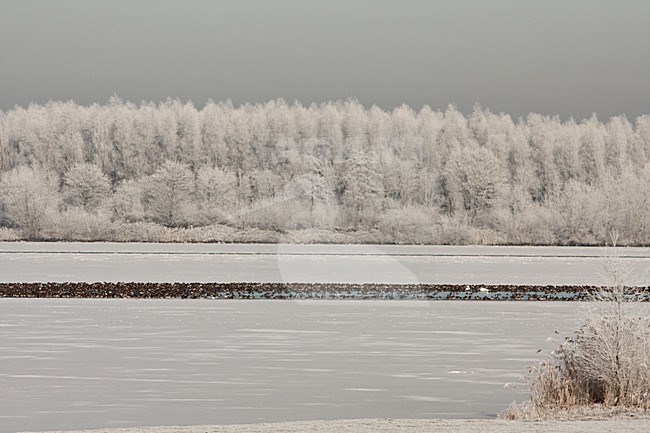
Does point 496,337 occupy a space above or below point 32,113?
below

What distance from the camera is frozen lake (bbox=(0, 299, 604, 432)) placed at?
12.4 metres

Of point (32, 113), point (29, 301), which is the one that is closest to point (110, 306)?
point (29, 301)

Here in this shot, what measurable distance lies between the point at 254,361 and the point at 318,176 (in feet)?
276

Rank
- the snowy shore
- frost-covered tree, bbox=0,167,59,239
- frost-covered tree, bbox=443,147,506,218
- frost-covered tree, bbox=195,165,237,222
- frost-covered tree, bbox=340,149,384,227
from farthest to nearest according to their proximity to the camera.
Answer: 1. frost-covered tree, bbox=443,147,506,218
2. frost-covered tree, bbox=195,165,237,222
3. frost-covered tree, bbox=340,149,384,227
4. frost-covered tree, bbox=0,167,59,239
5. the snowy shore

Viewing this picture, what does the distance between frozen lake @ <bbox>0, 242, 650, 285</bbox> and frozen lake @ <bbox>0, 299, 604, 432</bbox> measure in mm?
9127

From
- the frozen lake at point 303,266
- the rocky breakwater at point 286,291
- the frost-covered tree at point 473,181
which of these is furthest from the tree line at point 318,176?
the rocky breakwater at point 286,291

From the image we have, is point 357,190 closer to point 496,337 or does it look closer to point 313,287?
point 313,287

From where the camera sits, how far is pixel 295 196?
92938 millimetres

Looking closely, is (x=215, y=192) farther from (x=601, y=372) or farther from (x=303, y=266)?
(x=601, y=372)

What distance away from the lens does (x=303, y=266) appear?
45031 millimetres

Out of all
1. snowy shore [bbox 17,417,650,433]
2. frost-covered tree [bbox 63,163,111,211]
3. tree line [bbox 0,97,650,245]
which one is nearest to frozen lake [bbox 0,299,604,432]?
snowy shore [bbox 17,417,650,433]

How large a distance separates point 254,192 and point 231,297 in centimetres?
7070

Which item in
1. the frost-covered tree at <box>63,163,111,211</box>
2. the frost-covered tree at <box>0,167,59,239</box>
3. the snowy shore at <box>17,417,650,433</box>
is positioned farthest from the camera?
the frost-covered tree at <box>63,163,111,211</box>

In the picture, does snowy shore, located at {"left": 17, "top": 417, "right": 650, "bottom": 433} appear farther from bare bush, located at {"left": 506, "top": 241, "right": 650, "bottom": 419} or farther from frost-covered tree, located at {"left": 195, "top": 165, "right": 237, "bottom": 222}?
frost-covered tree, located at {"left": 195, "top": 165, "right": 237, "bottom": 222}
